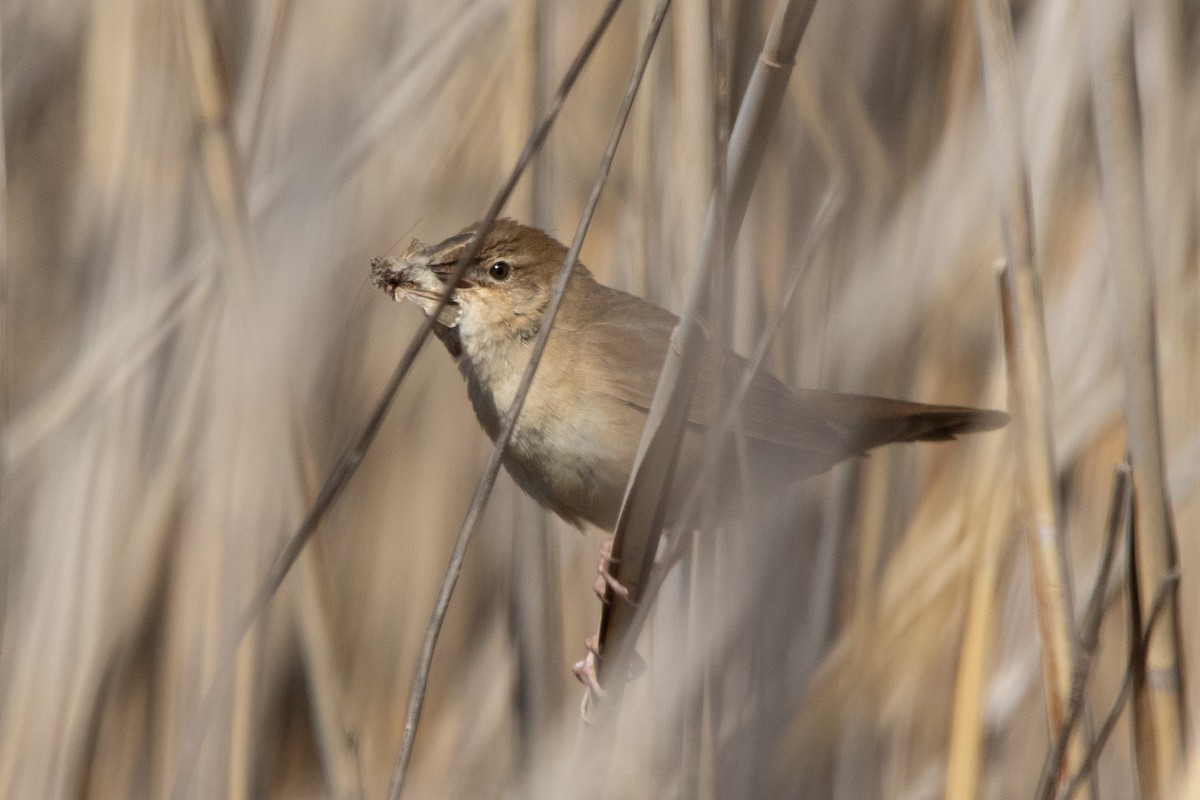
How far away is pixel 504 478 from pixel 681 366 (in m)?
0.97

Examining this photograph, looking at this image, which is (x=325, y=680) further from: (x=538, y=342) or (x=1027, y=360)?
(x=1027, y=360)

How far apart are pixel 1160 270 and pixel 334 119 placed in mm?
1192

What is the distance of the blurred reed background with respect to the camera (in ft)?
4.73

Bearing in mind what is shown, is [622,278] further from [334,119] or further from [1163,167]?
[1163,167]

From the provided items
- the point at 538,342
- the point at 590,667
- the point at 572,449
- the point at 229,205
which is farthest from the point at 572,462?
the point at 538,342

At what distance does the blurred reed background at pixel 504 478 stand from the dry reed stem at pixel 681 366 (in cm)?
8

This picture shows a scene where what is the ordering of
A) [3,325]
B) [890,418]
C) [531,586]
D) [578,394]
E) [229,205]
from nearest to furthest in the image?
[229,205] → [3,325] → [531,586] → [890,418] → [578,394]

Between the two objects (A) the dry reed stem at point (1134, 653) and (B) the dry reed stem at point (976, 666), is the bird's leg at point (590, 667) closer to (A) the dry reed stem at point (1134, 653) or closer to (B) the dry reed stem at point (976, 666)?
(B) the dry reed stem at point (976, 666)

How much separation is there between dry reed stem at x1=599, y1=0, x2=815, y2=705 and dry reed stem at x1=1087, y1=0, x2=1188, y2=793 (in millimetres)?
319

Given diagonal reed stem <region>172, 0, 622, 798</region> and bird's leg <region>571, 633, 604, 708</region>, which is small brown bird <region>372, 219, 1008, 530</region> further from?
diagonal reed stem <region>172, 0, 622, 798</region>

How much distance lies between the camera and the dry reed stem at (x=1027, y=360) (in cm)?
110

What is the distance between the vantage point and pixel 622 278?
6.40 ft

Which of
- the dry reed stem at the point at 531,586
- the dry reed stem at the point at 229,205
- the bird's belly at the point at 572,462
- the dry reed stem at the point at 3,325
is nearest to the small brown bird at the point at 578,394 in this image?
the bird's belly at the point at 572,462

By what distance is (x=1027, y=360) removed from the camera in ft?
3.78
